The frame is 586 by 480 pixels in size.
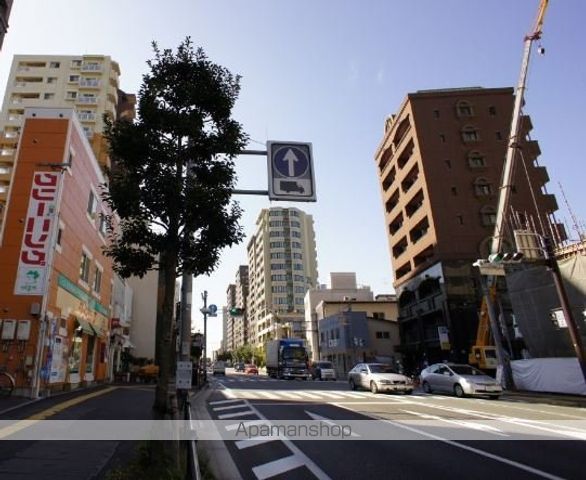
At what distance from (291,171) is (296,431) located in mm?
6561

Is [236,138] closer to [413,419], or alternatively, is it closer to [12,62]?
[413,419]

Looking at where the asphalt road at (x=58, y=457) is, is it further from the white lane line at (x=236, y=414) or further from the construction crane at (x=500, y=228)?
the construction crane at (x=500, y=228)

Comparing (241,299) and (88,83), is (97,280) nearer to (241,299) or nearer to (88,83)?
(88,83)

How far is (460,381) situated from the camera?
19844mm

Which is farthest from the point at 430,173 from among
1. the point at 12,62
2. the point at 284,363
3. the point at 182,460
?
the point at 12,62

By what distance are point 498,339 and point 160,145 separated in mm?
22791

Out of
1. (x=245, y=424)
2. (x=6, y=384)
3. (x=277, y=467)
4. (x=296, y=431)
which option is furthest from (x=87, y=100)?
(x=277, y=467)

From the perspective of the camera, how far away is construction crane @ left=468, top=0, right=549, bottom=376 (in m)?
27.9

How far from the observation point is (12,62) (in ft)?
208

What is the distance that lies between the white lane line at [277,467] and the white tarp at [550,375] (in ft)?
57.1

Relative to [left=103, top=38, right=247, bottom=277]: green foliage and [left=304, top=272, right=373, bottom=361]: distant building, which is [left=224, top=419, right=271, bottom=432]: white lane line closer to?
[left=103, top=38, right=247, bottom=277]: green foliage

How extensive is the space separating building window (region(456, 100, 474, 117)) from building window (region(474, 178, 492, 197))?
9240 millimetres

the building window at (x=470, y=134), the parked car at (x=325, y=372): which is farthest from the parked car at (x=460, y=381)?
the building window at (x=470, y=134)

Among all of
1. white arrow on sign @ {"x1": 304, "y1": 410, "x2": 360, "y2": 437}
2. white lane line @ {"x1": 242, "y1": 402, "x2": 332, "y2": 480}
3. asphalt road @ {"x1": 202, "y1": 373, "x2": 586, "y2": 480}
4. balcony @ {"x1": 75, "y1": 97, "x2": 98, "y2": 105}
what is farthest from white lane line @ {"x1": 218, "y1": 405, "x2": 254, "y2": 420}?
balcony @ {"x1": 75, "y1": 97, "x2": 98, "y2": 105}
